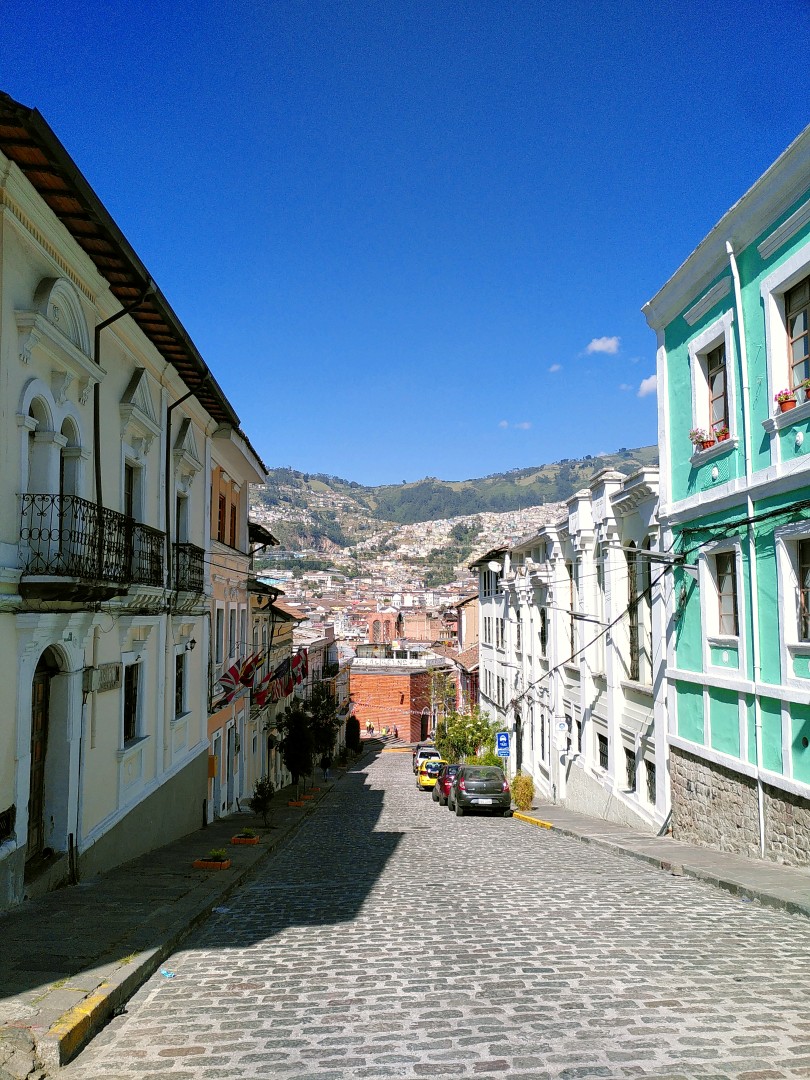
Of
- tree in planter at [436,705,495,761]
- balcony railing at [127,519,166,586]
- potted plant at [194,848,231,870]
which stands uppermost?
balcony railing at [127,519,166,586]

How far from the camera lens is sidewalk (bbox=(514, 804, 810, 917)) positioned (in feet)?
28.9

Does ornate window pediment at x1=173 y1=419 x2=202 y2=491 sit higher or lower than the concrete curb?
higher

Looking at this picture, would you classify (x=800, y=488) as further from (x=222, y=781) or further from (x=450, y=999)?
(x=222, y=781)

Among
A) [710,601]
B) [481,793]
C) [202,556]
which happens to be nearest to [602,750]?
[481,793]

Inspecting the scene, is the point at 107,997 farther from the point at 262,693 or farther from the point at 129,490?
the point at 262,693

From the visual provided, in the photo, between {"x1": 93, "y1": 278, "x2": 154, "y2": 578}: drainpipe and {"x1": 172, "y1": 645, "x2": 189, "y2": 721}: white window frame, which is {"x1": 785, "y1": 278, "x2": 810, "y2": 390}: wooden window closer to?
{"x1": 93, "y1": 278, "x2": 154, "y2": 578}: drainpipe

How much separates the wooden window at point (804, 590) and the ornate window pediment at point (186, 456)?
1104 centimetres

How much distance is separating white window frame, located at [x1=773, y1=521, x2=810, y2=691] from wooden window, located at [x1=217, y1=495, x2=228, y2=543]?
1383cm

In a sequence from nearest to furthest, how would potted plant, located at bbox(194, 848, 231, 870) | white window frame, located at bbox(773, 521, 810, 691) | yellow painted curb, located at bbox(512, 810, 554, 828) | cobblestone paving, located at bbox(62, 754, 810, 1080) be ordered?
cobblestone paving, located at bbox(62, 754, 810, 1080) → white window frame, located at bbox(773, 521, 810, 691) → potted plant, located at bbox(194, 848, 231, 870) → yellow painted curb, located at bbox(512, 810, 554, 828)

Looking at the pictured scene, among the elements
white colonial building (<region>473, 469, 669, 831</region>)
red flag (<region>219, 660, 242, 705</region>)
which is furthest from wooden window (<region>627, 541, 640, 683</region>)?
red flag (<region>219, 660, 242, 705</region>)

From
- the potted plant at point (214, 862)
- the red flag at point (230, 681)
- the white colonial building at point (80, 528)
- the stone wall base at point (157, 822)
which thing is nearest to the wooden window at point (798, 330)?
the white colonial building at point (80, 528)

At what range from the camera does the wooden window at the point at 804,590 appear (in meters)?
10.4

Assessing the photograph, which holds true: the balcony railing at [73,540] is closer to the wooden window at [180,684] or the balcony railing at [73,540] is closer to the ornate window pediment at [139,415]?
the ornate window pediment at [139,415]

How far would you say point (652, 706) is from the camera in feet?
53.6
